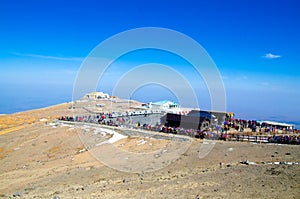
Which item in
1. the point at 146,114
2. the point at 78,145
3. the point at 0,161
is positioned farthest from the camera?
the point at 146,114

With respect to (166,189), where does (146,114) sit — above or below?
above

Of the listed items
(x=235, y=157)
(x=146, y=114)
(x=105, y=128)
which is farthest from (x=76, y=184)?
(x=146, y=114)

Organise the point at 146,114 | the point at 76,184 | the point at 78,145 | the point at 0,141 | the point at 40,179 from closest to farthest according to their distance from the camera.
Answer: the point at 76,184, the point at 40,179, the point at 78,145, the point at 0,141, the point at 146,114

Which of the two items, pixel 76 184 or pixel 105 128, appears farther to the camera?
pixel 105 128

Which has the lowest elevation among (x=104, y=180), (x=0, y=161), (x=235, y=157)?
(x=0, y=161)

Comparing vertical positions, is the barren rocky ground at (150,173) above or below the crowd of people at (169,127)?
below

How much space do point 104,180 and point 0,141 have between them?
2423 cm

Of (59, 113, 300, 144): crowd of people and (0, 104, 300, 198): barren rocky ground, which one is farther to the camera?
(59, 113, 300, 144): crowd of people

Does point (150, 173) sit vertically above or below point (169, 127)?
below

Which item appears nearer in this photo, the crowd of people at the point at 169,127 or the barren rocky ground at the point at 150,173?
the barren rocky ground at the point at 150,173

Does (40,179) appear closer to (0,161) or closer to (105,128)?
(0,161)

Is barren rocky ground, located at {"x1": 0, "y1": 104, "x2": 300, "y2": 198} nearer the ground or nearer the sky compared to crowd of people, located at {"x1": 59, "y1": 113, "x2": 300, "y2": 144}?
nearer the ground

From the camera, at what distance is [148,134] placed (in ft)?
105

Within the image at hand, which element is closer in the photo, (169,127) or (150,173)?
(150,173)
